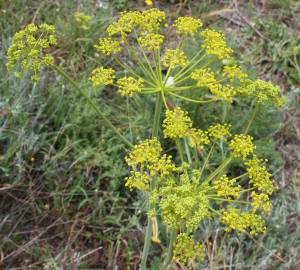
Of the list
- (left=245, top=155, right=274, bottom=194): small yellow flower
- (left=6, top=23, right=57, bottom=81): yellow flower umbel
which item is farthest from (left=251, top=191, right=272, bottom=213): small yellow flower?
(left=6, top=23, right=57, bottom=81): yellow flower umbel

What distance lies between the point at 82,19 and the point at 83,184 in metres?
1.54

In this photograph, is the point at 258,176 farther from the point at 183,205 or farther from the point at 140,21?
the point at 140,21

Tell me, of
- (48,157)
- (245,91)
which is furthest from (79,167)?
(245,91)

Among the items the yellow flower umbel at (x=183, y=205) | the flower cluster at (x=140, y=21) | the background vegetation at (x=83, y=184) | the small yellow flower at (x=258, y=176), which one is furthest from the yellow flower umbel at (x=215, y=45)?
the background vegetation at (x=83, y=184)

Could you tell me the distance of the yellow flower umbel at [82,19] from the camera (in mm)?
4160

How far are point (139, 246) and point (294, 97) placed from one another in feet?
6.41

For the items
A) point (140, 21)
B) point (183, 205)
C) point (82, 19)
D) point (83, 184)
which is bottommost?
point (83, 184)

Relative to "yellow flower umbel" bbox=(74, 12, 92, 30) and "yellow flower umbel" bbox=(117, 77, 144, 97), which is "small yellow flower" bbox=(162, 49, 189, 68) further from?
"yellow flower umbel" bbox=(74, 12, 92, 30)

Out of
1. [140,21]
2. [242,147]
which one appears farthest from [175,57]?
[242,147]

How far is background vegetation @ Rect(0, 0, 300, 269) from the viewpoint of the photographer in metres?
3.26

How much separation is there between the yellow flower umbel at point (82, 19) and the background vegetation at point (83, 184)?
131 millimetres

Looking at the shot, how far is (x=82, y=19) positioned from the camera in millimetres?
4188

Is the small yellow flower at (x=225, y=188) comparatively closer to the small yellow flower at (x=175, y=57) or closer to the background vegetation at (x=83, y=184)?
the small yellow flower at (x=175, y=57)

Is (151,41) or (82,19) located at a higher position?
(151,41)
